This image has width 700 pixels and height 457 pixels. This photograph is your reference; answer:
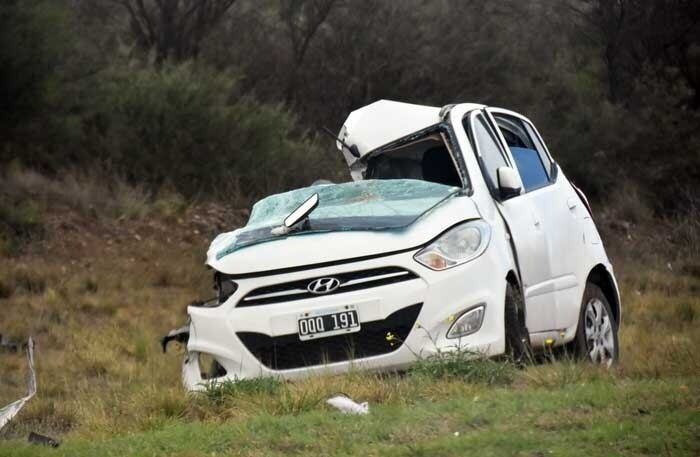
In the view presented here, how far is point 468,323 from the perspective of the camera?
6926 millimetres

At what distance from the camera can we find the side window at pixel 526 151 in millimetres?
8781

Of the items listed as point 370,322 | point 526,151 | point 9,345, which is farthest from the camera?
point 9,345

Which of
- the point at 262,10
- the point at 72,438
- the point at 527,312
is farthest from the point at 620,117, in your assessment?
the point at 72,438

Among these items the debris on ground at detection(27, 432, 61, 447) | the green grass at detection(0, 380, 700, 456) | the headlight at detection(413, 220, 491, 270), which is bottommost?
the debris on ground at detection(27, 432, 61, 447)

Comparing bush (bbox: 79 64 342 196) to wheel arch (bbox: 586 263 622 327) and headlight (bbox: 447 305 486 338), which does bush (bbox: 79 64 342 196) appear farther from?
headlight (bbox: 447 305 486 338)

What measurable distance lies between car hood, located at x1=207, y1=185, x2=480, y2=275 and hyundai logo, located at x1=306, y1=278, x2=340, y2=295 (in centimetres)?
10

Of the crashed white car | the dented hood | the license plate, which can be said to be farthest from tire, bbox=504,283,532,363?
the dented hood

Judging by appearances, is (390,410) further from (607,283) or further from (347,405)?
(607,283)

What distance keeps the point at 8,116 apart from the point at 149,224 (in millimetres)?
3577

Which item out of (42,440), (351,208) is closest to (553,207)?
(351,208)

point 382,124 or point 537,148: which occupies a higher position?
point 382,124

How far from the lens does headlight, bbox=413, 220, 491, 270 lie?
698cm

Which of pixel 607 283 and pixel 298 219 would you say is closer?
pixel 298 219

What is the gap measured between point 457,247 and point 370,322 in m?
0.63
